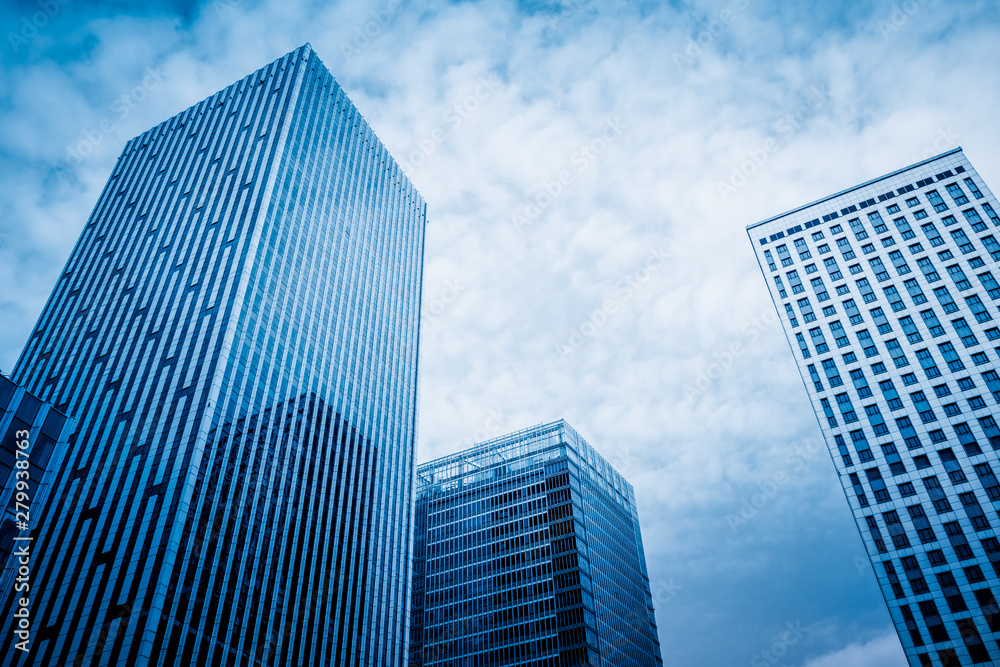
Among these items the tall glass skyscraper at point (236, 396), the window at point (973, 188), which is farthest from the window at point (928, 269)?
the tall glass skyscraper at point (236, 396)

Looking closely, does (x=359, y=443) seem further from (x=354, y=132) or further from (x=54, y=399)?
(x=354, y=132)

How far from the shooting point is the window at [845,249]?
111688mm

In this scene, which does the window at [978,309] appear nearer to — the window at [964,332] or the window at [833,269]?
the window at [964,332]

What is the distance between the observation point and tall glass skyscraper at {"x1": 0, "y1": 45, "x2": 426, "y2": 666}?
66750 mm

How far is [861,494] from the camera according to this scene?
9231 cm

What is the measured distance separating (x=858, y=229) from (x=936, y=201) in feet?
38.7

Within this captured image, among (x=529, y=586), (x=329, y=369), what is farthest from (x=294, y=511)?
(x=529, y=586)

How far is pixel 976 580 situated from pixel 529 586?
7891cm

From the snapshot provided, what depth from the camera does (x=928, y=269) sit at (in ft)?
341

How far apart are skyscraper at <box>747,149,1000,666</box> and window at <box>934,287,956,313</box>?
21 centimetres

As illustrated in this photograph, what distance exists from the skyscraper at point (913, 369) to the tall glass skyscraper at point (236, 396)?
6470 centimetres

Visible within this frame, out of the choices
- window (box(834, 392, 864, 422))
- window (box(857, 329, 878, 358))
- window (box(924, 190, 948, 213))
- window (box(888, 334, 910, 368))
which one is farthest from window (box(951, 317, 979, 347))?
window (box(924, 190, 948, 213))

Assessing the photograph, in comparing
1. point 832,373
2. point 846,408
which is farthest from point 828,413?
point 832,373

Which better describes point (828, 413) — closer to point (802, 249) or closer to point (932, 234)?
point (802, 249)
